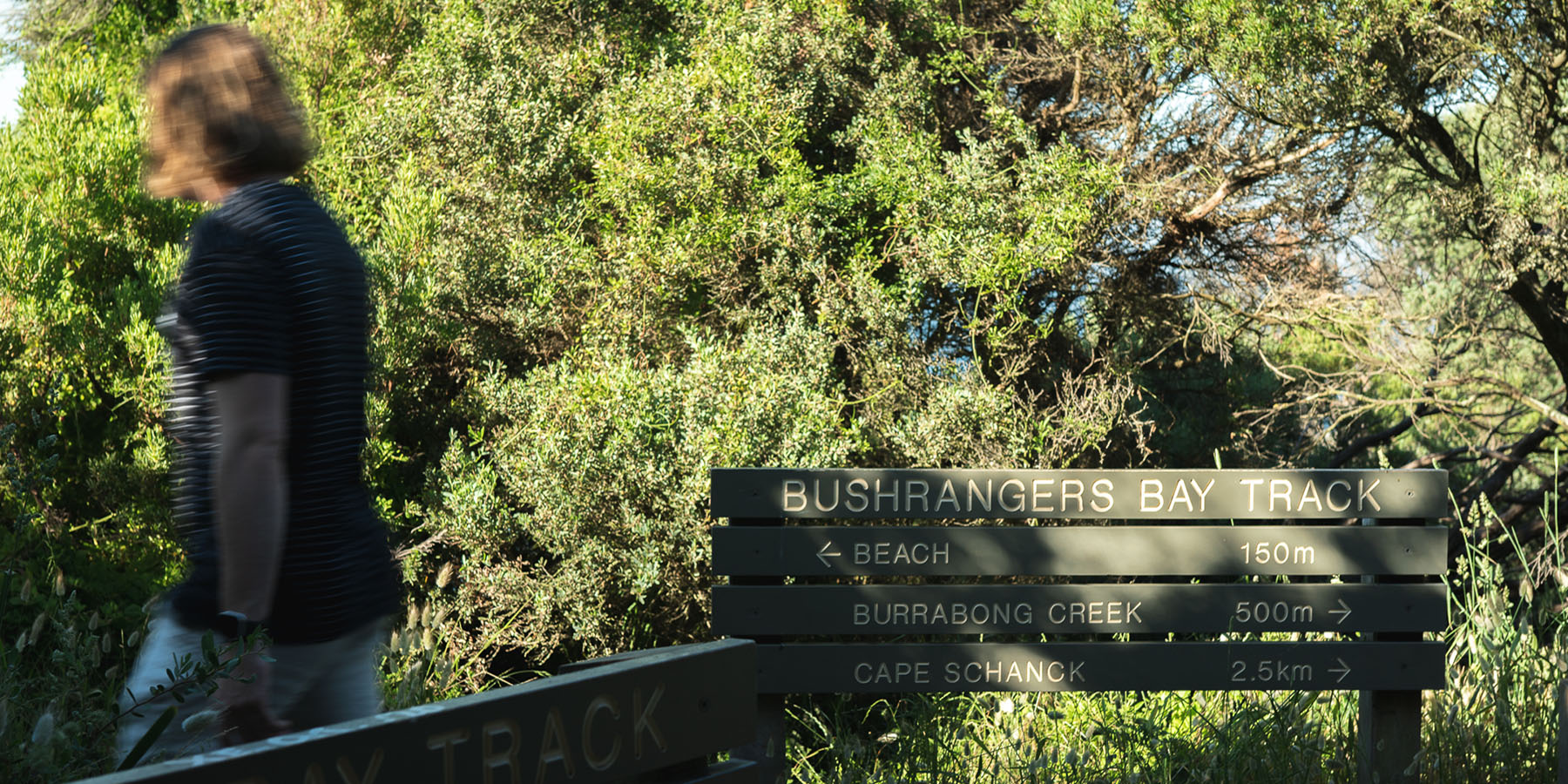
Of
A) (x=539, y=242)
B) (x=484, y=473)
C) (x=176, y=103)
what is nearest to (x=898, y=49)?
(x=539, y=242)

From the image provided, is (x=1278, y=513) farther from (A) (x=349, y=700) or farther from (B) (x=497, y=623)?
(B) (x=497, y=623)

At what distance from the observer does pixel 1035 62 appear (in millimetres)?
10234

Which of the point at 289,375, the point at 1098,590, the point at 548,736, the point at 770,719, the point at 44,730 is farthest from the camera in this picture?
the point at 1098,590

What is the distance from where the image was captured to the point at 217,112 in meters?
1.91

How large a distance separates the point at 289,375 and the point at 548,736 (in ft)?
2.23

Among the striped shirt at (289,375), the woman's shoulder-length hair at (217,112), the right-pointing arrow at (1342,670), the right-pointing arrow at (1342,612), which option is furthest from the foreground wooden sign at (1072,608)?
the woman's shoulder-length hair at (217,112)

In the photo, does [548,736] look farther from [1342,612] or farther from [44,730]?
[1342,612]

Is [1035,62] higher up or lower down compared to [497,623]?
higher up

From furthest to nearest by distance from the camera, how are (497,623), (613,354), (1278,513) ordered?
1. (613,354)
2. (497,623)
3. (1278,513)

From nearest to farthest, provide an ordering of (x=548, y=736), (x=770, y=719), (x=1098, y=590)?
(x=548, y=736) < (x=770, y=719) < (x=1098, y=590)

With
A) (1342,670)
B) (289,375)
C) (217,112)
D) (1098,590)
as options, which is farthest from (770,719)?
(217,112)

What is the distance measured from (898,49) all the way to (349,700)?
8584 mm

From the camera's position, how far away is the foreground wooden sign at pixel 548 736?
1259mm

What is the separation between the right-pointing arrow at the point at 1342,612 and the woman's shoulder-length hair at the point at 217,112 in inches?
142
